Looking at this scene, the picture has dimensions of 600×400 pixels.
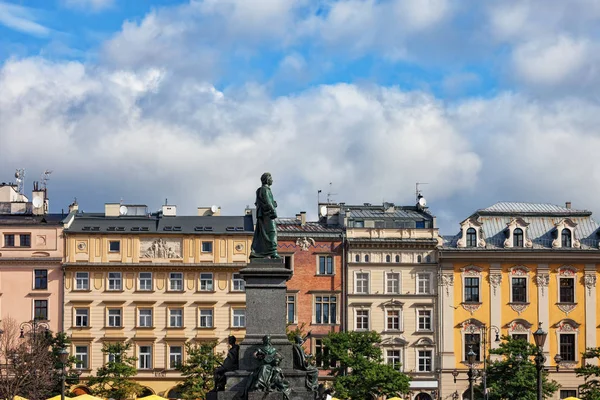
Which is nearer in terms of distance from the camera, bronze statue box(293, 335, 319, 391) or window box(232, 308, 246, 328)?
bronze statue box(293, 335, 319, 391)

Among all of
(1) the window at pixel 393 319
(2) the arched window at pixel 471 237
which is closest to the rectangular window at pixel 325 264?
(1) the window at pixel 393 319

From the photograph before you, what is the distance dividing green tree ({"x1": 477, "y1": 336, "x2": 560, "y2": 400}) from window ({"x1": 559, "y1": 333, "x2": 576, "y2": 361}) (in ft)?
22.2

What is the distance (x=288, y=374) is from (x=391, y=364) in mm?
45854

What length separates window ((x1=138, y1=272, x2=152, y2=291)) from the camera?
83.6 metres

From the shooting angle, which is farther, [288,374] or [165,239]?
[165,239]

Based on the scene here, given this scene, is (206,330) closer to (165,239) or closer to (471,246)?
(165,239)

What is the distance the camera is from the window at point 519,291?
84812 mm

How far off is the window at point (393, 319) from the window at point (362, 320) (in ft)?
4.25

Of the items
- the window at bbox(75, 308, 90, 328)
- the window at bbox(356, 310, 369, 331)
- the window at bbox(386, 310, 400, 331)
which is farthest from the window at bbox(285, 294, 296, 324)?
the window at bbox(75, 308, 90, 328)

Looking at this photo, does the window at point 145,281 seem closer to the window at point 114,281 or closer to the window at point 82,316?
the window at point 114,281

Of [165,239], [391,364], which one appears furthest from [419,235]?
[165,239]

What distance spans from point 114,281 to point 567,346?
92.2 ft

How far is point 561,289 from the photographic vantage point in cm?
8506

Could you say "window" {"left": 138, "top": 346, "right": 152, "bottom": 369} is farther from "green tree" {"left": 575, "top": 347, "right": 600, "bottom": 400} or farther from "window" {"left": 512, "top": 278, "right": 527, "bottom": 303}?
"green tree" {"left": 575, "top": 347, "right": 600, "bottom": 400}
